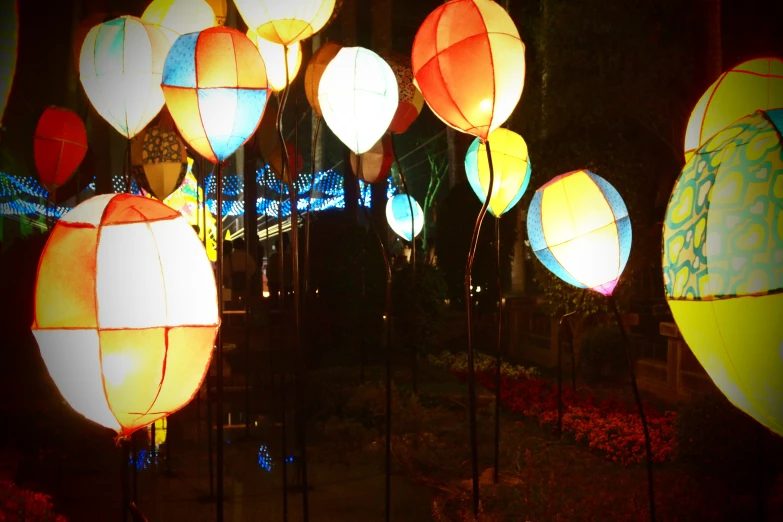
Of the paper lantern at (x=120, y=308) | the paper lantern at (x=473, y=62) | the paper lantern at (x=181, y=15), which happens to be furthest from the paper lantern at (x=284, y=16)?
the paper lantern at (x=120, y=308)

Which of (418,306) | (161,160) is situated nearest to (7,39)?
(161,160)

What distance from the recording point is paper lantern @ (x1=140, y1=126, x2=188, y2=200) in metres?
6.58

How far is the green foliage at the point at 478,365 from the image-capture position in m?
11.4

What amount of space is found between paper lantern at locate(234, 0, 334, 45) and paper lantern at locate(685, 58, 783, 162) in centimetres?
237

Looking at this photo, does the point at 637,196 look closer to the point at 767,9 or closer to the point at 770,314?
the point at 767,9

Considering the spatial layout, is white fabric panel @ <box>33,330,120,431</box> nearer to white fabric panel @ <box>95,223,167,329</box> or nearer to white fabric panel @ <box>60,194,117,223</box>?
white fabric panel @ <box>95,223,167,329</box>

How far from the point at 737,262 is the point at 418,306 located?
7.87 m

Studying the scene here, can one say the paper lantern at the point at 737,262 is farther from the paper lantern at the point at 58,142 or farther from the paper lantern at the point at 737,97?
the paper lantern at the point at 58,142

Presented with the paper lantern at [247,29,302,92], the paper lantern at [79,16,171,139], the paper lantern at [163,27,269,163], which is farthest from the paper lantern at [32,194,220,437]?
the paper lantern at [247,29,302,92]

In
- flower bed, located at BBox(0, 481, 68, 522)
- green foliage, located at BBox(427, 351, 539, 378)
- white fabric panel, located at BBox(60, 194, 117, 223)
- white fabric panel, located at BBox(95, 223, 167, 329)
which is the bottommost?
green foliage, located at BBox(427, 351, 539, 378)

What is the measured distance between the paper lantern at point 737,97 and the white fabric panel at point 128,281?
2908 mm

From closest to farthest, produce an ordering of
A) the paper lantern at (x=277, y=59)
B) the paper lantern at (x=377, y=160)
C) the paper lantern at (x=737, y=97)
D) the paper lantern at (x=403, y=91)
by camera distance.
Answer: the paper lantern at (x=737, y=97), the paper lantern at (x=277, y=59), the paper lantern at (x=403, y=91), the paper lantern at (x=377, y=160)

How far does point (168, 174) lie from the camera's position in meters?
6.82

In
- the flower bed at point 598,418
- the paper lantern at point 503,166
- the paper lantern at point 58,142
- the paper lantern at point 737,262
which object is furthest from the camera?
the paper lantern at point 58,142
